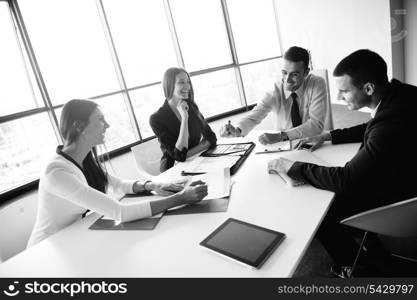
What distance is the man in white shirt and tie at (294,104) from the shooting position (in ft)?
7.06

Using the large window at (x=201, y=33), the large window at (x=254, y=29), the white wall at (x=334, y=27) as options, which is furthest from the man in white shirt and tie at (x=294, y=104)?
the large window at (x=254, y=29)

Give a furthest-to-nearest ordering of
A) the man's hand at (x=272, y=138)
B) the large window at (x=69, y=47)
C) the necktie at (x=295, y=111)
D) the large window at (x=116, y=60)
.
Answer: the large window at (x=69, y=47) < the large window at (x=116, y=60) < the necktie at (x=295, y=111) < the man's hand at (x=272, y=138)

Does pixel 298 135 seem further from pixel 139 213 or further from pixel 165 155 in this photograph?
pixel 139 213

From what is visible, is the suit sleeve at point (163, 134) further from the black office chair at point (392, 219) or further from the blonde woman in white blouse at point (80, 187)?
the black office chair at point (392, 219)

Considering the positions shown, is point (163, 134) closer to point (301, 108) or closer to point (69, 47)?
point (301, 108)

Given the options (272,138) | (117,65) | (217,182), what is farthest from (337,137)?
(117,65)

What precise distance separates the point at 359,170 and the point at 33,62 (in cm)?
323

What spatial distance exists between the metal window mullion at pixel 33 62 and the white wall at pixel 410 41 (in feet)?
14.7

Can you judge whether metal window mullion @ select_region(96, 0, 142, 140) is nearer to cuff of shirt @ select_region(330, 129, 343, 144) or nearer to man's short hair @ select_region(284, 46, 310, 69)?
man's short hair @ select_region(284, 46, 310, 69)

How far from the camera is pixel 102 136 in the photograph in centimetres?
159

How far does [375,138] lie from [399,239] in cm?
61

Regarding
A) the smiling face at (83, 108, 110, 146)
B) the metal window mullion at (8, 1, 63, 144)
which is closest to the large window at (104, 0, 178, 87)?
the metal window mullion at (8, 1, 63, 144)

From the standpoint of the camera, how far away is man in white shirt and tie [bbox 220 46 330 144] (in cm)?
215

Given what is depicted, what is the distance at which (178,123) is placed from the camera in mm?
2447
